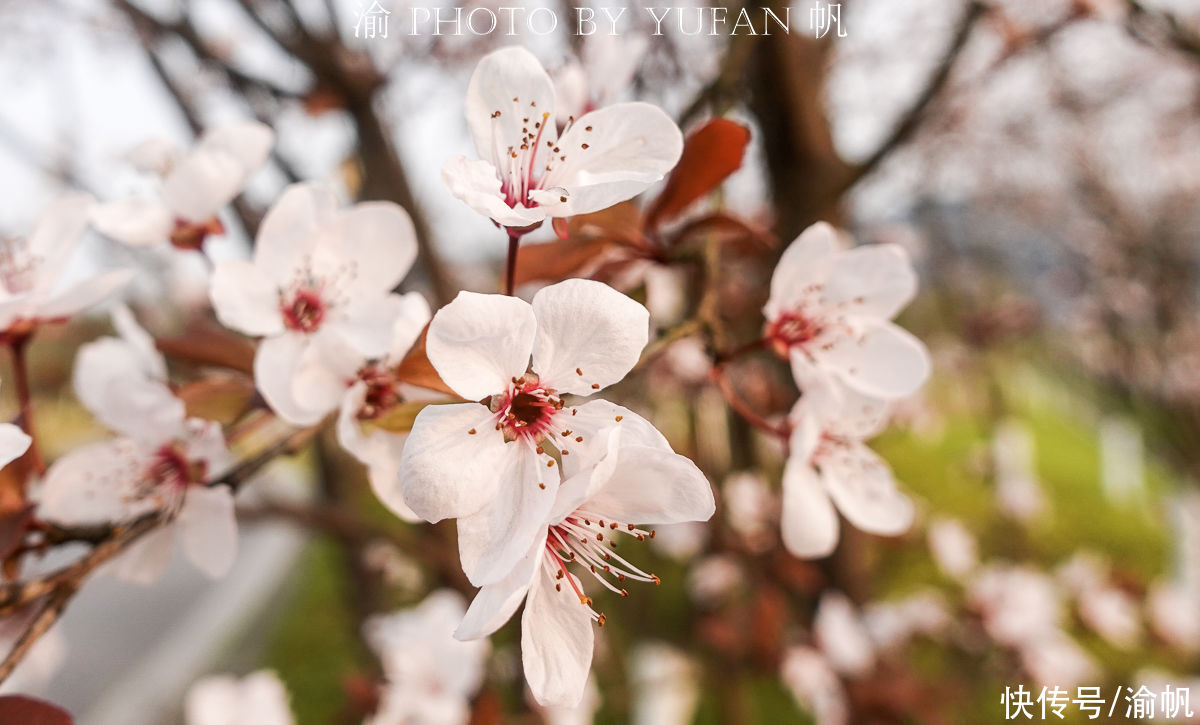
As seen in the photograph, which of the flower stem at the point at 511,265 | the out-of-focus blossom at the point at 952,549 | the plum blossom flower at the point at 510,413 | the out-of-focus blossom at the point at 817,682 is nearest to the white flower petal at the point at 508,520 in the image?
the plum blossom flower at the point at 510,413

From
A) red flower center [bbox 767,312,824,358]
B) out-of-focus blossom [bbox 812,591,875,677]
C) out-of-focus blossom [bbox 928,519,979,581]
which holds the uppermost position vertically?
red flower center [bbox 767,312,824,358]

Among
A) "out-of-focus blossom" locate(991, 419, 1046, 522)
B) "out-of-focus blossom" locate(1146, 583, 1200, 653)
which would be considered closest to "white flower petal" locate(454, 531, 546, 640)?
"out-of-focus blossom" locate(1146, 583, 1200, 653)

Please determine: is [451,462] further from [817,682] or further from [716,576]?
[716,576]

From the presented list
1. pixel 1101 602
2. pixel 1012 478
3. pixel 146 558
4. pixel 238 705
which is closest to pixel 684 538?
pixel 1101 602

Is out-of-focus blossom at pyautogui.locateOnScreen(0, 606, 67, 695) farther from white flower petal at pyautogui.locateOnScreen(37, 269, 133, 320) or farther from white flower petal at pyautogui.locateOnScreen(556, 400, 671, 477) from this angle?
white flower petal at pyautogui.locateOnScreen(556, 400, 671, 477)

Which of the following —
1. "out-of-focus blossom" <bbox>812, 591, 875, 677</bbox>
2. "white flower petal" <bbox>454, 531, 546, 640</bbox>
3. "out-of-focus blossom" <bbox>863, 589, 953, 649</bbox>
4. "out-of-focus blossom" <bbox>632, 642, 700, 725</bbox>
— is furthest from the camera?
"out-of-focus blossom" <bbox>632, 642, 700, 725</bbox>

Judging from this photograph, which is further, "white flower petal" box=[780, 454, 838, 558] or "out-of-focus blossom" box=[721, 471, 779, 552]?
"out-of-focus blossom" box=[721, 471, 779, 552]
